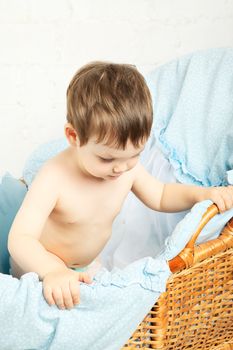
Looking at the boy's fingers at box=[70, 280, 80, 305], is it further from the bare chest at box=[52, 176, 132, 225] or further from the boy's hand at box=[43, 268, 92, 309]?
the bare chest at box=[52, 176, 132, 225]

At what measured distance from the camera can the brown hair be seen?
0.85 metres

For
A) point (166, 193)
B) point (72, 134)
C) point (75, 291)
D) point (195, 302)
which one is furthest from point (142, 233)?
point (75, 291)

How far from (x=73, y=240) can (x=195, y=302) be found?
0.90 ft

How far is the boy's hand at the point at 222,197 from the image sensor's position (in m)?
0.97

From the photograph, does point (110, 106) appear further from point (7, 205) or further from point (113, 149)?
point (7, 205)

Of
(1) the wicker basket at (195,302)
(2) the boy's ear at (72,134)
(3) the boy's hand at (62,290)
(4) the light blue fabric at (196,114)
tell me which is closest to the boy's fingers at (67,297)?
(3) the boy's hand at (62,290)

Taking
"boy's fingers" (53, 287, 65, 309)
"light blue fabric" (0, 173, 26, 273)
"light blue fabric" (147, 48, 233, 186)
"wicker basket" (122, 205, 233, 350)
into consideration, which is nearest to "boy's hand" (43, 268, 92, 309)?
"boy's fingers" (53, 287, 65, 309)

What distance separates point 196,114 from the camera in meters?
1.36

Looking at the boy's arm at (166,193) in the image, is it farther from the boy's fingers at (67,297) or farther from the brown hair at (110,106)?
the boy's fingers at (67,297)

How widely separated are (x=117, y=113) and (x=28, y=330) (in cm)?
35

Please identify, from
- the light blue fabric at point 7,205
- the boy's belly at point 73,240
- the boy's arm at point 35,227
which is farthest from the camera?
the light blue fabric at point 7,205

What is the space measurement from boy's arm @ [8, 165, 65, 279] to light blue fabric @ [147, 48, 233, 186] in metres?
0.42

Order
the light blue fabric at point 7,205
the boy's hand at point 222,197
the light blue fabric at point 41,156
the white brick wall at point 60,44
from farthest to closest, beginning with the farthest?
the white brick wall at point 60,44
the light blue fabric at point 41,156
the light blue fabric at point 7,205
the boy's hand at point 222,197

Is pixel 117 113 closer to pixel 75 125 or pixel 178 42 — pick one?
pixel 75 125
